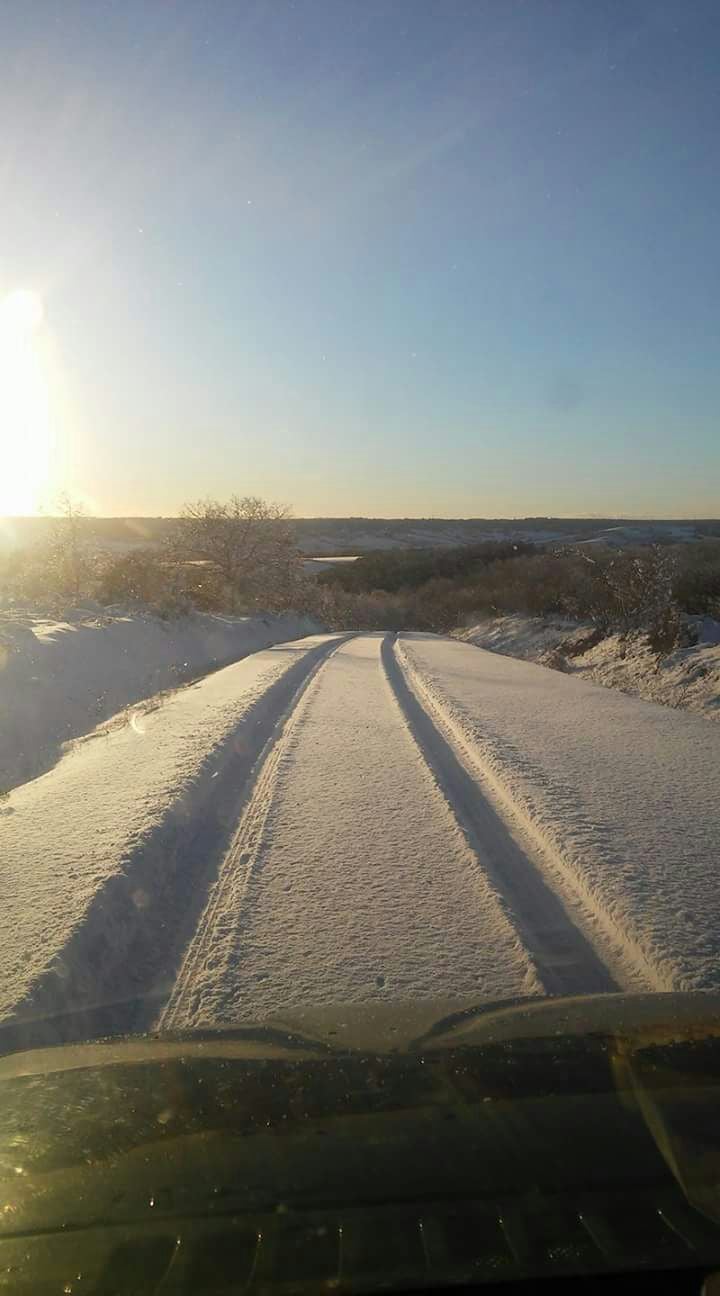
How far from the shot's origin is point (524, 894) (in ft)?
16.9

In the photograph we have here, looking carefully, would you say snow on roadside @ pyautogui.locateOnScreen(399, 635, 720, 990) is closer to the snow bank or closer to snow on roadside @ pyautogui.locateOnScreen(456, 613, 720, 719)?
snow on roadside @ pyautogui.locateOnScreen(456, 613, 720, 719)

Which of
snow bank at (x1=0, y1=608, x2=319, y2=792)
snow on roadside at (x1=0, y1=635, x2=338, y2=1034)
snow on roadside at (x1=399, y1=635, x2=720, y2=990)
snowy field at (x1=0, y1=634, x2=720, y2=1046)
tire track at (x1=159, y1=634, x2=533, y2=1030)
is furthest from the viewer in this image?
snow bank at (x1=0, y1=608, x2=319, y2=792)

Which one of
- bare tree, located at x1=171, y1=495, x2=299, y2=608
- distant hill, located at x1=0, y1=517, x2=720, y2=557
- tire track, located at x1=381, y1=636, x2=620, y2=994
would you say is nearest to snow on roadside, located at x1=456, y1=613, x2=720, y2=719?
tire track, located at x1=381, y1=636, x2=620, y2=994

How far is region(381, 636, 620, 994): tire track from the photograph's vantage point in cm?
404

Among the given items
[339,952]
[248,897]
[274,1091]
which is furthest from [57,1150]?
[248,897]

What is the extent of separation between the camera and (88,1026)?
3.72 meters

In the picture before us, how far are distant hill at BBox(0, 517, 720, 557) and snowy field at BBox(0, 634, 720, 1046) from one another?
95.5 m

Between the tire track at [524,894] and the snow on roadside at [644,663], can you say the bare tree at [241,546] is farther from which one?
the tire track at [524,894]

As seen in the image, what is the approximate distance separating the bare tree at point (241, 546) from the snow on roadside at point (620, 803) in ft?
108

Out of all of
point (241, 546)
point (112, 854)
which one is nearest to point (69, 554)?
point (241, 546)

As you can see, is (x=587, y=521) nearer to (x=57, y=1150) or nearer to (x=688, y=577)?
(x=688, y=577)

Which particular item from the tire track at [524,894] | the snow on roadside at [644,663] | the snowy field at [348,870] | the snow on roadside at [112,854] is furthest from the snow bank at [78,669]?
the snow on roadside at [644,663]

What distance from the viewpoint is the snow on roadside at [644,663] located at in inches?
533

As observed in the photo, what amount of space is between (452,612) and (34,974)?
142 ft
